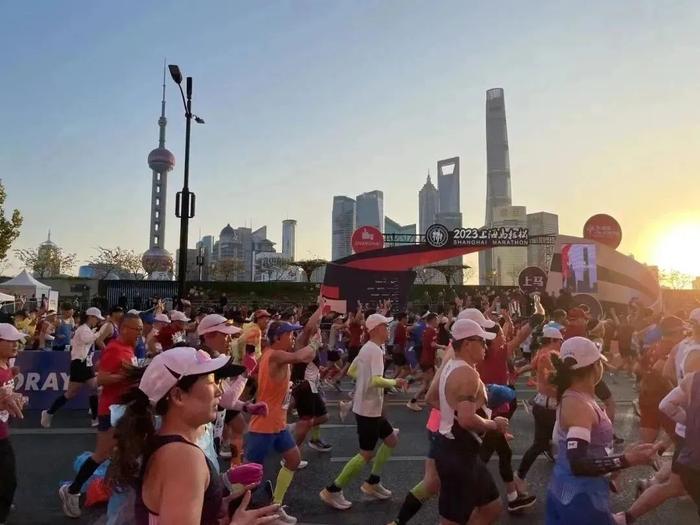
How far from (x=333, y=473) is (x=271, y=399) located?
1.99 m

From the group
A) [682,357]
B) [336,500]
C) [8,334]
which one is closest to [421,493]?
[336,500]

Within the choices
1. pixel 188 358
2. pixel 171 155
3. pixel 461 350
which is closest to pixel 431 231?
pixel 461 350

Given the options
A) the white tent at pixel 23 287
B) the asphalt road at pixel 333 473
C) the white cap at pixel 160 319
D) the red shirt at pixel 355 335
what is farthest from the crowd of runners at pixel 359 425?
the white tent at pixel 23 287

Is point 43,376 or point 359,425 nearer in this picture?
point 359,425

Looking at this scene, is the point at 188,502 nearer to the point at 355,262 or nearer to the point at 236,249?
the point at 355,262

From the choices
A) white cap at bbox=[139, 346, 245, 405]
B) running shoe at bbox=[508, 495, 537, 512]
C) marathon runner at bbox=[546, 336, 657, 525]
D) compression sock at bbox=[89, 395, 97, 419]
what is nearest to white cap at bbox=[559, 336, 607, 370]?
marathon runner at bbox=[546, 336, 657, 525]

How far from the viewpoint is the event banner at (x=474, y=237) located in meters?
27.2

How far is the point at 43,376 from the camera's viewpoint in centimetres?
1038

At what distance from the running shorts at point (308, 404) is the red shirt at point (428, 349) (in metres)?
4.83

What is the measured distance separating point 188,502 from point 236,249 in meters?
196

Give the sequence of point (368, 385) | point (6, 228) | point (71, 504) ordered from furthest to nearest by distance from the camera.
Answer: point (6, 228), point (368, 385), point (71, 504)

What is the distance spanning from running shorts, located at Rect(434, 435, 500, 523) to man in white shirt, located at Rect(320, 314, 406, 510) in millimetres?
1734

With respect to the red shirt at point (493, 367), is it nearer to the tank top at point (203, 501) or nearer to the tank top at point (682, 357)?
the tank top at point (682, 357)

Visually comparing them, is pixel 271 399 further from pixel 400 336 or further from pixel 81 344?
pixel 400 336
